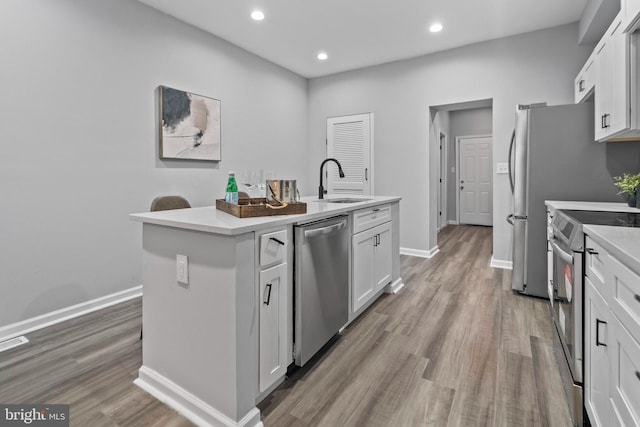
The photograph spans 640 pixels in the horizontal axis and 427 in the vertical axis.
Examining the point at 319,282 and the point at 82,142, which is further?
the point at 82,142

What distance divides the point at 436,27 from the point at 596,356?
11.7 feet

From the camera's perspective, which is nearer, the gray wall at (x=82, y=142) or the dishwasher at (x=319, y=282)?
the dishwasher at (x=319, y=282)

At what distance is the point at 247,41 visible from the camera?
4.05m

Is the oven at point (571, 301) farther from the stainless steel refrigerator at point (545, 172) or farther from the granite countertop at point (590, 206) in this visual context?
the stainless steel refrigerator at point (545, 172)

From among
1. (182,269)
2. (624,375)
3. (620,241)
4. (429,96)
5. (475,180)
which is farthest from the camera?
(475,180)

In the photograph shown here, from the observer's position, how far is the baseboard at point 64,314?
92.7 inches

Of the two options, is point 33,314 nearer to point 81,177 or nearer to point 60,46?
point 81,177

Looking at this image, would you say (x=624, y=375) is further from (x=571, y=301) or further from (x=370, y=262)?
(x=370, y=262)

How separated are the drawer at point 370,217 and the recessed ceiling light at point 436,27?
7.20 feet

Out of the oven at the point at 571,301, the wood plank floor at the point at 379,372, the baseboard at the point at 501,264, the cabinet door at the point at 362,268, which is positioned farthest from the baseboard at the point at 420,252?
the oven at the point at 571,301

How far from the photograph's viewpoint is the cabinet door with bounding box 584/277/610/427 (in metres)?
1.21

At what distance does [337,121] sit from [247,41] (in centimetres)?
184

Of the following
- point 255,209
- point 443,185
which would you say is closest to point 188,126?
point 255,209

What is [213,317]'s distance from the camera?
4.75 feet
